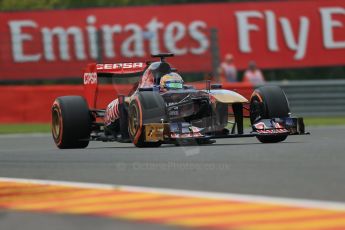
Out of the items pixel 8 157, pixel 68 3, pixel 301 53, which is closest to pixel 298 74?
pixel 301 53

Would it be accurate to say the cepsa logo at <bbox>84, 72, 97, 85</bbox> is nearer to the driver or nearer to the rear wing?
the rear wing

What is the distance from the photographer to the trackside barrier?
2009cm

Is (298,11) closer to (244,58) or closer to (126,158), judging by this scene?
(244,58)

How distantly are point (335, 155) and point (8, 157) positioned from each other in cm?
380

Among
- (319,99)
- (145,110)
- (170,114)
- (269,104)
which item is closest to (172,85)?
(170,114)

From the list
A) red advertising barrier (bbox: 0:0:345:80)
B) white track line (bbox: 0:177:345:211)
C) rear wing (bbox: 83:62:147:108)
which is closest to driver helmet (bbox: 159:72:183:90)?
rear wing (bbox: 83:62:147:108)

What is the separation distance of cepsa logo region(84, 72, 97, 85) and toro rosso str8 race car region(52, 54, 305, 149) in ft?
1.31

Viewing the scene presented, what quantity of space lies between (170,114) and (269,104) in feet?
3.92

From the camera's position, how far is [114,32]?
24203 millimetres

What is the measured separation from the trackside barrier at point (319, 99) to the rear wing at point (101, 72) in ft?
25.0

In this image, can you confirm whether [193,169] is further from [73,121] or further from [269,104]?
[73,121]

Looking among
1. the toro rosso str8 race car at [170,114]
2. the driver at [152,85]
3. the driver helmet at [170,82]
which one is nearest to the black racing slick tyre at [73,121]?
the toro rosso str8 race car at [170,114]

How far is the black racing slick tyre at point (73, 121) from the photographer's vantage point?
12.3 m

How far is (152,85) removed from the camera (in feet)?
39.9
